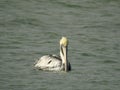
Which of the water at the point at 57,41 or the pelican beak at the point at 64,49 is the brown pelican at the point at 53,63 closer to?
the pelican beak at the point at 64,49

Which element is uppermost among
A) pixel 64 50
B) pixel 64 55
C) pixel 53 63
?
pixel 64 50

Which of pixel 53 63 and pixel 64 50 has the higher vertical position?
pixel 64 50

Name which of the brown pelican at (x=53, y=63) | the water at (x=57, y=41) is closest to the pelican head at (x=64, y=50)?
the brown pelican at (x=53, y=63)

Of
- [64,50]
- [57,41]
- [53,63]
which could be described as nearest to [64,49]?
[64,50]

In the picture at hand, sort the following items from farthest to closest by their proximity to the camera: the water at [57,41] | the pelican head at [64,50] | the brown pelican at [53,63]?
the pelican head at [64,50] → the brown pelican at [53,63] → the water at [57,41]

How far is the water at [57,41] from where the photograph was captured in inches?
616

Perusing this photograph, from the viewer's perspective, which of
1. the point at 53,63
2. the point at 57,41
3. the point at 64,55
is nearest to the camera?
the point at 53,63

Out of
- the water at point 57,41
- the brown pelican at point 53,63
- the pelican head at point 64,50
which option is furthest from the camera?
the pelican head at point 64,50

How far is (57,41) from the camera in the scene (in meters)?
19.9

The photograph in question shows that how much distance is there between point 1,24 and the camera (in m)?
21.5

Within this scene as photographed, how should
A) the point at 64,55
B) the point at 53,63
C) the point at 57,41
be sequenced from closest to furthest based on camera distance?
1. the point at 53,63
2. the point at 64,55
3. the point at 57,41

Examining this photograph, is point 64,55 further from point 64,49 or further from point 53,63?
point 53,63

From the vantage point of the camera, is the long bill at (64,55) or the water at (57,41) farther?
the long bill at (64,55)

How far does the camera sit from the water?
15.6 metres
